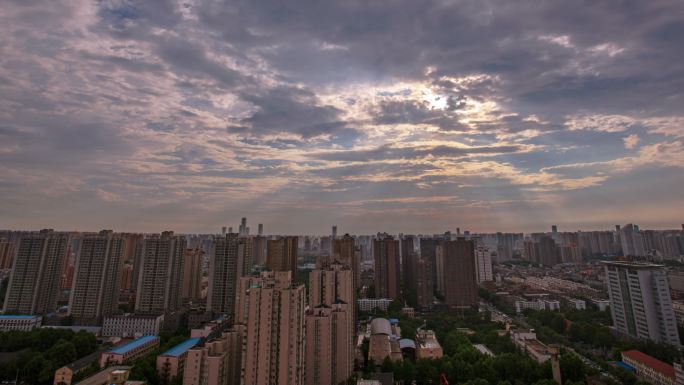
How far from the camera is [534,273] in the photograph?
38938 mm

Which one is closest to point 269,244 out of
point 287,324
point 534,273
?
point 287,324

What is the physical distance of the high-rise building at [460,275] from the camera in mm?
25344

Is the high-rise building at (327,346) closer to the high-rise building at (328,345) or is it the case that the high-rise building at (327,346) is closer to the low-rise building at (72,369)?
the high-rise building at (328,345)

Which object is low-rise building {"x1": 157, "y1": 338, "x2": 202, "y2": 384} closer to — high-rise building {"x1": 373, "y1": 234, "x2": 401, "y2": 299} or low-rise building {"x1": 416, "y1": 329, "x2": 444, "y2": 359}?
low-rise building {"x1": 416, "y1": 329, "x2": 444, "y2": 359}

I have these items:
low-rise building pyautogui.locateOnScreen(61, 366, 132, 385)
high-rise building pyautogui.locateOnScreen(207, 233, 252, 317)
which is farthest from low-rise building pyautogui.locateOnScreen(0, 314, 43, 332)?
low-rise building pyautogui.locateOnScreen(61, 366, 132, 385)

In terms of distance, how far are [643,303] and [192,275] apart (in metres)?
26.6

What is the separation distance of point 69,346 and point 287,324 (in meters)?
11.1

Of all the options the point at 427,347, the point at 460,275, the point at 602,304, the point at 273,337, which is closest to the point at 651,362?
the point at 427,347

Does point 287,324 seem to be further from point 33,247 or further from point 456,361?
point 33,247

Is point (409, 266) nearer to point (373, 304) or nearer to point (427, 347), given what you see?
point (373, 304)

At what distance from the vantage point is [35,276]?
805 inches

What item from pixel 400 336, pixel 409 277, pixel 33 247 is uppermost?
pixel 33 247

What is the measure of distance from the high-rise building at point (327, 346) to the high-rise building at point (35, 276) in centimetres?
1845

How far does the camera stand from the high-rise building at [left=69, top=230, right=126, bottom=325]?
64.6ft
